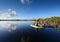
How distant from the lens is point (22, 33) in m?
2.48

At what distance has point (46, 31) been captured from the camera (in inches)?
99.3

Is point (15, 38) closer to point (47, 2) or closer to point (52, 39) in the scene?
point (52, 39)

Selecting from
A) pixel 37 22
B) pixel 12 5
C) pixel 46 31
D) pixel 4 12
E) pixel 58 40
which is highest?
pixel 12 5

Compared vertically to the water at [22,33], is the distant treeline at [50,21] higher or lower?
higher

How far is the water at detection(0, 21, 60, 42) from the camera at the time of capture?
95.1 inches

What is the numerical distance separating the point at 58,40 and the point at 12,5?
128 centimetres

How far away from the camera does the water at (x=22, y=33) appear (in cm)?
242

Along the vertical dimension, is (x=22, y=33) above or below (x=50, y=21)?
below

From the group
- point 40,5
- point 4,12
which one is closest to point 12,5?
point 4,12

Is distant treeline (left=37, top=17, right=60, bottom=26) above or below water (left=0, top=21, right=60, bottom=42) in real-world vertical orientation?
above

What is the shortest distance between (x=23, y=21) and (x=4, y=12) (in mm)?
460

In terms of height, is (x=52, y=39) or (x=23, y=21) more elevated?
(x=23, y=21)

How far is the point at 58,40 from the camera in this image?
2.45 m

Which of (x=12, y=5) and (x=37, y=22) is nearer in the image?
(x=12, y=5)
